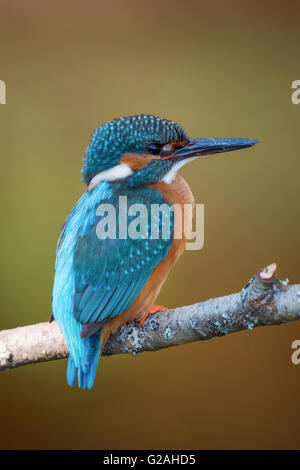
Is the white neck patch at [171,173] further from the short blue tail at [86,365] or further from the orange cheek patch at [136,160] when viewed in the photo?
the short blue tail at [86,365]

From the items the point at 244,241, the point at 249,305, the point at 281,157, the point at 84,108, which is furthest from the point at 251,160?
the point at 249,305

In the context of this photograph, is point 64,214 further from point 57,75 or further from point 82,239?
point 82,239

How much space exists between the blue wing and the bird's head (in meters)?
0.12

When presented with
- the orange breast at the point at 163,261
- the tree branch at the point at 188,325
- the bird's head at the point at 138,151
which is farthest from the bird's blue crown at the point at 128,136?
the tree branch at the point at 188,325

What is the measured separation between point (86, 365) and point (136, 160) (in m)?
0.67

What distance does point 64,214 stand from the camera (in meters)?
3.17

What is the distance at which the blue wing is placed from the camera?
1809 mm

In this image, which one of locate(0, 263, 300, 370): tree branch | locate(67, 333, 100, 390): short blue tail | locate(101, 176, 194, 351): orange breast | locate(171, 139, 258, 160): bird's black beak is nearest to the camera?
locate(0, 263, 300, 370): tree branch

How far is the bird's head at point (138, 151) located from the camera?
1.97m

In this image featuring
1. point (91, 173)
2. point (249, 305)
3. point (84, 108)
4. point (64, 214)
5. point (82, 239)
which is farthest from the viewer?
point (84, 108)

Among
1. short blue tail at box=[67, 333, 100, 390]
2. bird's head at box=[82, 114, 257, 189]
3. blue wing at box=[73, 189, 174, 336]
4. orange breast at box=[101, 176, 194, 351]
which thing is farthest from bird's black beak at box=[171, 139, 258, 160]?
short blue tail at box=[67, 333, 100, 390]

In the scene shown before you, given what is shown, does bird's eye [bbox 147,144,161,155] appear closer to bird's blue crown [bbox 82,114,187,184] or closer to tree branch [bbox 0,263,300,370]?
bird's blue crown [bbox 82,114,187,184]

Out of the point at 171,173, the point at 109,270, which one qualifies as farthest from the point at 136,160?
the point at 109,270

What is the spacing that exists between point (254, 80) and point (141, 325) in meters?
2.02
